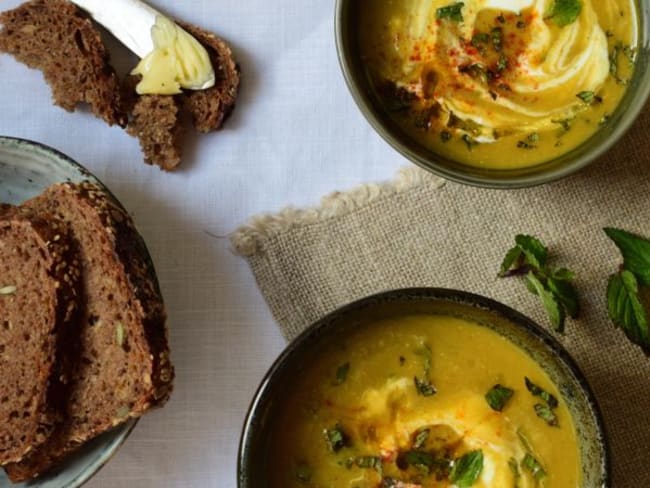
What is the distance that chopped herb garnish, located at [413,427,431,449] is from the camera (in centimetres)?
238

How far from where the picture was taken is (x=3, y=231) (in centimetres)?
251

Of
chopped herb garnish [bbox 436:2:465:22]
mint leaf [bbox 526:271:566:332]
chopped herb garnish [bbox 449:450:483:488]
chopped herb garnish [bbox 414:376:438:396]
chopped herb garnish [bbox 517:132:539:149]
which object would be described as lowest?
chopped herb garnish [bbox 449:450:483:488]

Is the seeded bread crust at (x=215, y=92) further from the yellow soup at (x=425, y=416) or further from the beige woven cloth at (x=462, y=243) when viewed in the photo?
the yellow soup at (x=425, y=416)

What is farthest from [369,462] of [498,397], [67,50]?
Answer: [67,50]

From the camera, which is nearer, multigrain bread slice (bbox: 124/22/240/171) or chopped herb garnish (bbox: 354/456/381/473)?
chopped herb garnish (bbox: 354/456/381/473)

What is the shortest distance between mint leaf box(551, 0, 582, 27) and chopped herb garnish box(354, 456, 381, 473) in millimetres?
1074

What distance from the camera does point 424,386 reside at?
2.37 metres

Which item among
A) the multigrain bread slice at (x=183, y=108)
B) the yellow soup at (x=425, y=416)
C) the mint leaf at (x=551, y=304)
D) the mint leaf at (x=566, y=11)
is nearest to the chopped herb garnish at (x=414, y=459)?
the yellow soup at (x=425, y=416)

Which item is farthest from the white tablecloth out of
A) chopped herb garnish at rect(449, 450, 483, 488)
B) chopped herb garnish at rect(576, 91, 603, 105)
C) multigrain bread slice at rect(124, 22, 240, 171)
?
chopped herb garnish at rect(449, 450, 483, 488)

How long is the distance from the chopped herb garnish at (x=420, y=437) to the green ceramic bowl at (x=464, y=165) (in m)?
0.56

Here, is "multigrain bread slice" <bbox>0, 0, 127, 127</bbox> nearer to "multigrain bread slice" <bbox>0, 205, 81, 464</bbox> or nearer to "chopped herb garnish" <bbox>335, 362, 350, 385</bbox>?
"multigrain bread slice" <bbox>0, 205, 81, 464</bbox>

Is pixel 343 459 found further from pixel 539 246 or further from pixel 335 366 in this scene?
pixel 539 246

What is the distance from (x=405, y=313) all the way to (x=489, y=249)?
39 cm

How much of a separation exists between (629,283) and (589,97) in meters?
0.45
